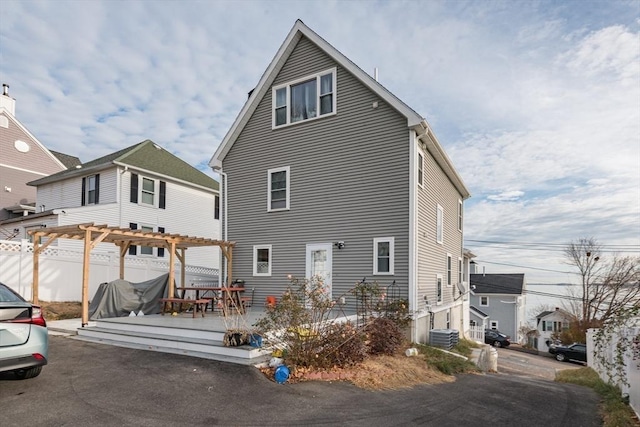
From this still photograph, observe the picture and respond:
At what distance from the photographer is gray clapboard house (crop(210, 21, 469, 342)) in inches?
464

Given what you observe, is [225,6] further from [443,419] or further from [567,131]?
[567,131]

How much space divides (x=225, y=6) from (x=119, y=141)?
1913 cm

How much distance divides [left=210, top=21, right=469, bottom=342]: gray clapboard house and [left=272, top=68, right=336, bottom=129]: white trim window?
4 cm

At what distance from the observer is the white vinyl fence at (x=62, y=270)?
14.1 m

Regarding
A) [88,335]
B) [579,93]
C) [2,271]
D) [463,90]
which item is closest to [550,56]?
[579,93]

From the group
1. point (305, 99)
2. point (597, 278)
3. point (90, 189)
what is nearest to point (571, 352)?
point (597, 278)

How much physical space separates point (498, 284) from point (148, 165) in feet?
126

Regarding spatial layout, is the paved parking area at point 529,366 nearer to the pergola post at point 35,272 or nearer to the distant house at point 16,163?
the pergola post at point 35,272

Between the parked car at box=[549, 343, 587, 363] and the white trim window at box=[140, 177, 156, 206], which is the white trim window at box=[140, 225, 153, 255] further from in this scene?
the parked car at box=[549, 343, 587, 363]

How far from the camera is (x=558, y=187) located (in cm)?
2269

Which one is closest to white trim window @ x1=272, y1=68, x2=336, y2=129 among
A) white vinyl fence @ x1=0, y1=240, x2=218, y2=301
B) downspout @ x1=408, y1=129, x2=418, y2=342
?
downspout @ x1=408, y1=129, x2=418, y2=342

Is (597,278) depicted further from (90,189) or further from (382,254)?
(90,189)

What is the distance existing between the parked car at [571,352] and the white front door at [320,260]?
22576mm

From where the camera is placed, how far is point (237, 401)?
5.34m
